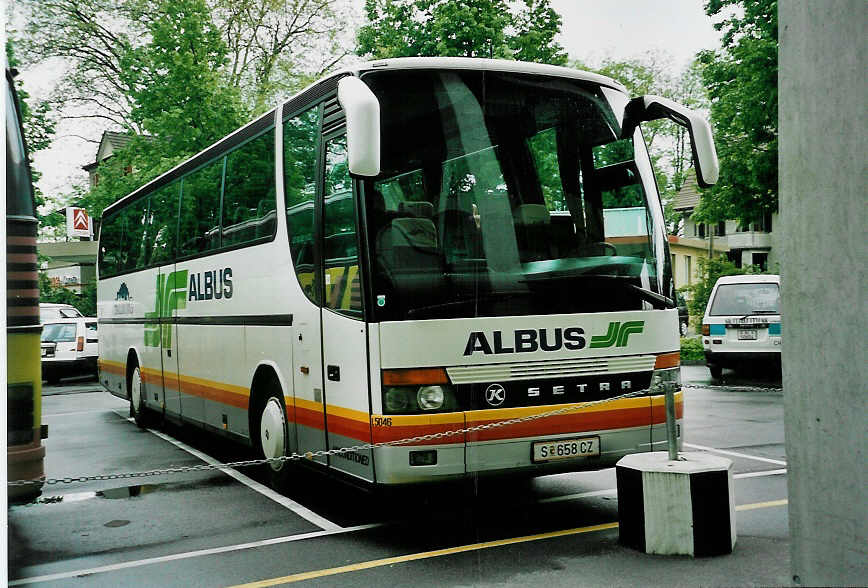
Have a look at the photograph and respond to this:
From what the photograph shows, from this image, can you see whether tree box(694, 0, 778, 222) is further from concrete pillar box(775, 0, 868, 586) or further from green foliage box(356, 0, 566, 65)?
concrete pillar box(775, 0, 868, 586)

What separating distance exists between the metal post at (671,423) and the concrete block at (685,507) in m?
0.10

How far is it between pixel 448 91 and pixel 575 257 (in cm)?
114

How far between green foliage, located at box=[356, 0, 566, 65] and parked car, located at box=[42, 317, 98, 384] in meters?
2.32

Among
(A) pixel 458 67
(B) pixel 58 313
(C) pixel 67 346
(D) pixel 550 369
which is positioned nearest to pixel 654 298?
(D) pixel 550 369

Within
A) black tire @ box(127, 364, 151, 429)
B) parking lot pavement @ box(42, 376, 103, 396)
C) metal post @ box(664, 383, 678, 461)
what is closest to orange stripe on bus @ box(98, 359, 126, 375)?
black tire @ box(127, 364, 151, 429)

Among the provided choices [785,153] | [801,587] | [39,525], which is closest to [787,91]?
[785,153]

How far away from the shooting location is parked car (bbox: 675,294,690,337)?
5859mm

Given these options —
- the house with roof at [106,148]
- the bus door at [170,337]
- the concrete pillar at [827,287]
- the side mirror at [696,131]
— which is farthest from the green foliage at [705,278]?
the bus door at [170,337]

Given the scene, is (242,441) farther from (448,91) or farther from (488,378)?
(448,91)

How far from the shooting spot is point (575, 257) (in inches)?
209

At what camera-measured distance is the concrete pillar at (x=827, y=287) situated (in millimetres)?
3475

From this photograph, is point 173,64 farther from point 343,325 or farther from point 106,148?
point 343,325

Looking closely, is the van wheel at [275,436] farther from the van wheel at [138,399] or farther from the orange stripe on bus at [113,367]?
the van wheel at [138,399]

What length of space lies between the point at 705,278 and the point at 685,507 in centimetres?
142
